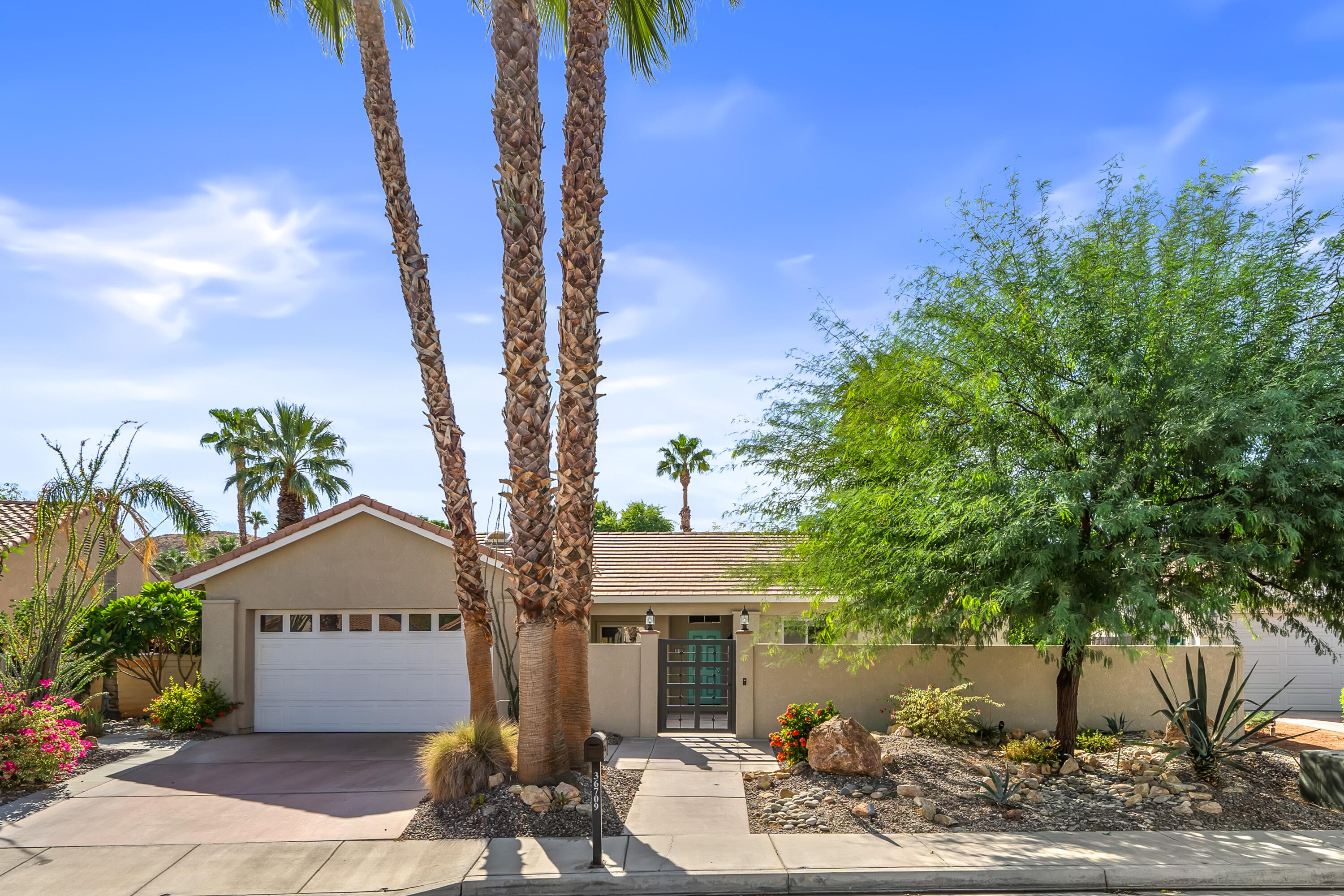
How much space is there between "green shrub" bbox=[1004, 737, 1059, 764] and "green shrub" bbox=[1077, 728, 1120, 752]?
2.65 ft

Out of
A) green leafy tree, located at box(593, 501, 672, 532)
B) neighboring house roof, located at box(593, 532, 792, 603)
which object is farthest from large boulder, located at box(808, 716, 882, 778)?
green leafy tree, located at box(593, 501, 672, 532)

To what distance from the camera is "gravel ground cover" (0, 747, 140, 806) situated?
11.3 metres

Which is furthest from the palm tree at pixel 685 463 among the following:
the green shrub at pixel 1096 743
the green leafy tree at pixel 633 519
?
the green shrub at pixel 1096 743

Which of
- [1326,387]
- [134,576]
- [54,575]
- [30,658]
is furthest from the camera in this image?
[134,576]

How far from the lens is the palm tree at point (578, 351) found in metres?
11.2

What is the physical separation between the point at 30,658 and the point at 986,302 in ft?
49.1

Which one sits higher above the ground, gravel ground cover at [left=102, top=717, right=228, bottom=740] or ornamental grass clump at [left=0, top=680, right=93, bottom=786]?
ornamental grass clump at [left=0, top=680, right=93, bottom=786]

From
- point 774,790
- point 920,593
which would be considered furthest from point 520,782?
point 920,593

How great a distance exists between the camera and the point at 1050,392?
1012cm

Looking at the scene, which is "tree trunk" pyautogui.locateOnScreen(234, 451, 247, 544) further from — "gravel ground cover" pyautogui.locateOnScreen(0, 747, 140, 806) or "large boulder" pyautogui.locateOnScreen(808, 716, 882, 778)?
"large boulder" pyautogui.locateOnScreen(808, 716, 882, 778)

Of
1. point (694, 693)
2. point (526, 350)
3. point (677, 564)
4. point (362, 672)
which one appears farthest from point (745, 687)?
point (526, 350)

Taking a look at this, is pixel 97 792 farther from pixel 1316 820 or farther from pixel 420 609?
→ pixel 1316 820

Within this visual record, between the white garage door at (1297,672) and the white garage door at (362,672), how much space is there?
16900 mm

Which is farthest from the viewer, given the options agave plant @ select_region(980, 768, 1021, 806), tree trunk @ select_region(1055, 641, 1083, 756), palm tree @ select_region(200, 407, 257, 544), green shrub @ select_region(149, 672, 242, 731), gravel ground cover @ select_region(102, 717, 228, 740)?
palm tree @ select_region(200, 407, 257, 544)
